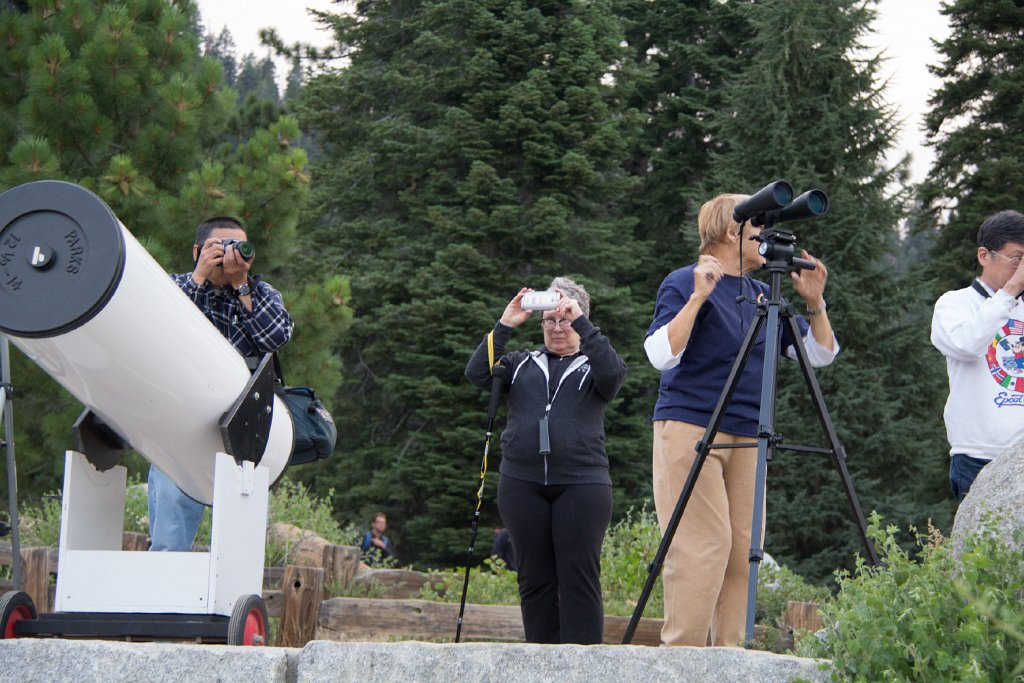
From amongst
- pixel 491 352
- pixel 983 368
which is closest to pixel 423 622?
pixel 491 352

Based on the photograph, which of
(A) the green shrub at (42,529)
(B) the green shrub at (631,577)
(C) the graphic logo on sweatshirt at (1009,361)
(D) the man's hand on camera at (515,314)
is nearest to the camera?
(C) the graphic logo on sweatshirt at (1009,361)

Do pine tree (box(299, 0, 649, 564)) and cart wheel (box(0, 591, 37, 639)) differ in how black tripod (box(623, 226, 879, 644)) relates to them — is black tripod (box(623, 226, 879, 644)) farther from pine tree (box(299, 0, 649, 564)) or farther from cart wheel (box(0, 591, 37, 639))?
pine tree (box(299, 0, 649, 564))

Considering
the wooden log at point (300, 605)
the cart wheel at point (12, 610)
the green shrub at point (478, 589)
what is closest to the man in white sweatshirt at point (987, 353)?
the cart wheel at point (12, 610)

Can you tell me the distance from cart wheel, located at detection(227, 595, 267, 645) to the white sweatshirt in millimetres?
2572

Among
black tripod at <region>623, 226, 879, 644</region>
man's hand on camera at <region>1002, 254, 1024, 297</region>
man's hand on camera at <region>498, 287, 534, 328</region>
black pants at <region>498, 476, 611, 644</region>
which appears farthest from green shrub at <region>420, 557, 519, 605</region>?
man's hand on camera at <region>1002, 254, 1024, 297</region>

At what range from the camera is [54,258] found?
3.42 metres

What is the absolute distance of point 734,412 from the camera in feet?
14.1

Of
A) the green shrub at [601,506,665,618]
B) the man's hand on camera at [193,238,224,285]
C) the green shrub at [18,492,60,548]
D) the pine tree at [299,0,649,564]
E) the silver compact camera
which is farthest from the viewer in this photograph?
the pine tree at [299,0,649,564]

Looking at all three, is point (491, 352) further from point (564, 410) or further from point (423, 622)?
point (423, 622)

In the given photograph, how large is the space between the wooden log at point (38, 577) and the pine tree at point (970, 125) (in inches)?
607

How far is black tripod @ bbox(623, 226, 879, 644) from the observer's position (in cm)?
363

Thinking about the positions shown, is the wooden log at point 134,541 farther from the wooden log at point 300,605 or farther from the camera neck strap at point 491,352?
the camera neck strap at point 491,352

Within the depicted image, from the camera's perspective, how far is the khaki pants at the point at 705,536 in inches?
162

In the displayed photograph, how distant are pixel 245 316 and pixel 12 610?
52.0 inches
